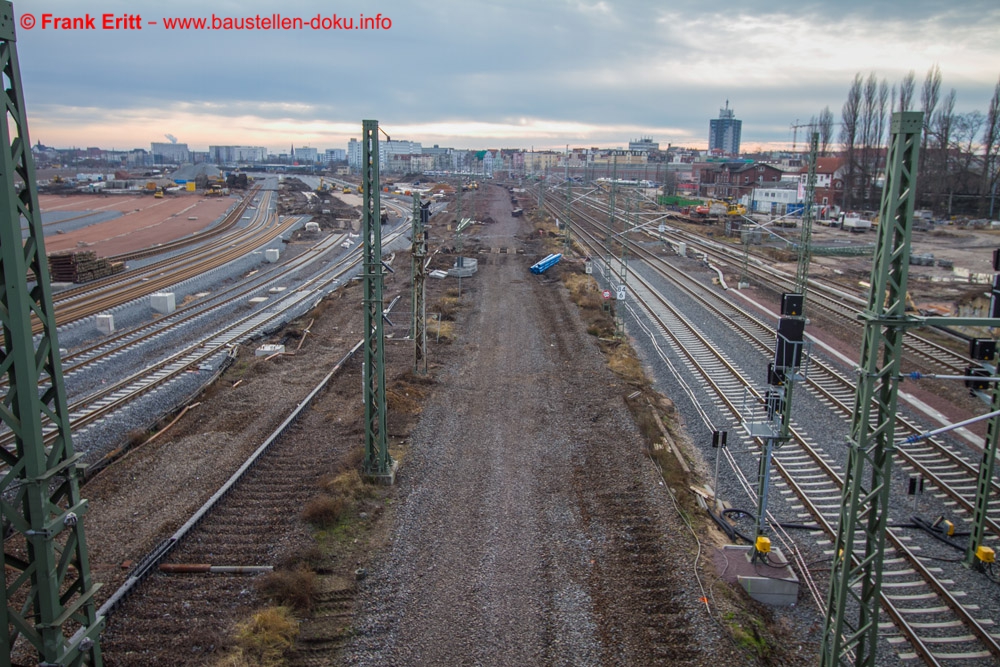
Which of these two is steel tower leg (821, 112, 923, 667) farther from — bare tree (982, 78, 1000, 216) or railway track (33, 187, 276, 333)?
bare tree (982, 78, 1000, 216)

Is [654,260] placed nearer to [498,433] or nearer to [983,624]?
[498,433]

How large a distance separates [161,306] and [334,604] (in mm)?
19517

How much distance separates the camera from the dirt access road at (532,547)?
26.2 ft

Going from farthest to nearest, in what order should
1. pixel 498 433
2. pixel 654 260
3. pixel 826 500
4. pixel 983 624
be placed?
1. pixel 654 260
2. pixel 498 433
3. pixel 826 500
4. pixel 983 624

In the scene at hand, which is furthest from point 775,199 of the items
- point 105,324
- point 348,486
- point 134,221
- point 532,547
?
point 532,547

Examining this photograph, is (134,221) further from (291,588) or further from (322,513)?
(291,588)

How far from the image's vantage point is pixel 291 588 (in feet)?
28.5

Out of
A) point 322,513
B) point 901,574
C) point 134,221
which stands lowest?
point 901,574

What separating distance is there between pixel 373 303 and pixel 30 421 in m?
6.94

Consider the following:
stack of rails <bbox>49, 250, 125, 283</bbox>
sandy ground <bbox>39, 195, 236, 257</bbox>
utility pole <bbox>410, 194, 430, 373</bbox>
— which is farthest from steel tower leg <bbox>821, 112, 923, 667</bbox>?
sandy ground <bbox>39, 195, 236, 257</bbox>

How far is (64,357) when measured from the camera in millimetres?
19188

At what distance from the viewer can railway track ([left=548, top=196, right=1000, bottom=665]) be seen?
821 cm

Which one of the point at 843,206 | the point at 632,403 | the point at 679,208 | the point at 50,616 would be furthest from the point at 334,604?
the point at 843,206

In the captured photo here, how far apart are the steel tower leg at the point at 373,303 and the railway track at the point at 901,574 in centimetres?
703
